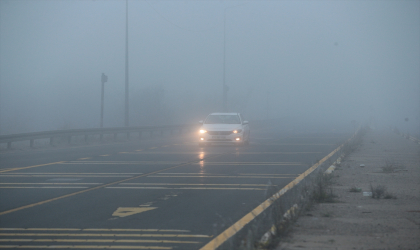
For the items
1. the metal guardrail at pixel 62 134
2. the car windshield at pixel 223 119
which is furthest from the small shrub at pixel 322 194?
the car windshield at pixel 223 119

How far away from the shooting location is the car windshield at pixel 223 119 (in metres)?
28.1

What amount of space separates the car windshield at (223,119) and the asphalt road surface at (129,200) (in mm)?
10408

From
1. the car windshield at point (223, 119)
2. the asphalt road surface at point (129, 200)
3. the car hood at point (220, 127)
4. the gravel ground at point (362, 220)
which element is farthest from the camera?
the car windshield at point (223, 119)

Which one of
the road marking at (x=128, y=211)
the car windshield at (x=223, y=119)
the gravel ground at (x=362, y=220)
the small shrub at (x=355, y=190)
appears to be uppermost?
the car windshield at (x=223, y=119)

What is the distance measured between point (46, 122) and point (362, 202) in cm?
6139

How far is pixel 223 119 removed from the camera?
28.7 meters

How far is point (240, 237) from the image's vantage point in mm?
6492

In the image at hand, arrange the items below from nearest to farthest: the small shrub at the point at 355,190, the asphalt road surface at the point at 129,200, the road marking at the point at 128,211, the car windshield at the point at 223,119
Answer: the asphalt road surface at the point at 129,200
the road marking at the point at 128,211
the small shrub at the point at 355,190
the car windshield at the point at 223,119

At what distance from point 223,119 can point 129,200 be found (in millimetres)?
19056

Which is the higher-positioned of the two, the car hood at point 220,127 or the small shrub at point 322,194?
the car hood at point 220,127

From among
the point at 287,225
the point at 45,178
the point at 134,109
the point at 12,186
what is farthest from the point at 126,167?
the point at 134,109

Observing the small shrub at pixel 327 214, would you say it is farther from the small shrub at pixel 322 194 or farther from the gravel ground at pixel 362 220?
the small shrub at pixel 322 194

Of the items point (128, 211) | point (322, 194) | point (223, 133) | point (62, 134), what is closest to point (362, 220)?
point (322, 194)

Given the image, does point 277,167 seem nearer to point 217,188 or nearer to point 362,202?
point 217,188
